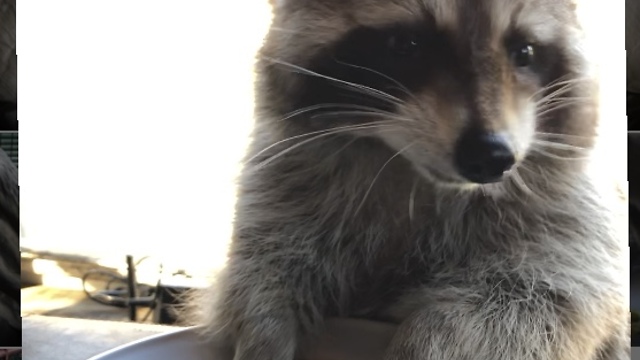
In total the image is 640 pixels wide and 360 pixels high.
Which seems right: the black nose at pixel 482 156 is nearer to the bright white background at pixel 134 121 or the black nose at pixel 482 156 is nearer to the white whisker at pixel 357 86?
the white whisker at pixel 357 86

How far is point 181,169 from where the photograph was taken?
4.26 ft

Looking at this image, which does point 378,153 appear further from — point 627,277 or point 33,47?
point 33,47

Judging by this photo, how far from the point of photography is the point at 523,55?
1076mm

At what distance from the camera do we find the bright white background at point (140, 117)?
4.00ft

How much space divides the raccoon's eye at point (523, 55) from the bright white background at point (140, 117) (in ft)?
0.46

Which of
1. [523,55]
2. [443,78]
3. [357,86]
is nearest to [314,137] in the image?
[357,86]

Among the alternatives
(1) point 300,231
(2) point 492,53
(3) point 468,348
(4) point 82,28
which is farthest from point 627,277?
(4) point 82,28

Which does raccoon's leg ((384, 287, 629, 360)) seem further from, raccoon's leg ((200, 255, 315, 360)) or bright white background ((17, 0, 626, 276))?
bright white background ((17, 0, 626, 276))

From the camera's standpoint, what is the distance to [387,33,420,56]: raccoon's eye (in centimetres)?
108

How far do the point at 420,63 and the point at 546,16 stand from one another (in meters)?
0.21

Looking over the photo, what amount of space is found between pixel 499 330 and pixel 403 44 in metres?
0.46

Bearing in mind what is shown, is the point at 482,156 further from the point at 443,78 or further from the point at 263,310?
the point at 263,310

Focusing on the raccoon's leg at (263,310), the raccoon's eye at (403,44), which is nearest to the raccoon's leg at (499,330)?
the raccoon's leg at (263,310)

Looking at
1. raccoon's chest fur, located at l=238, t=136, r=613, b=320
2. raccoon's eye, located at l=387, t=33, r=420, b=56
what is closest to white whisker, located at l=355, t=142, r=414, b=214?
raccoon's chest fur, located at l=238, t=136, r=613, b=320
